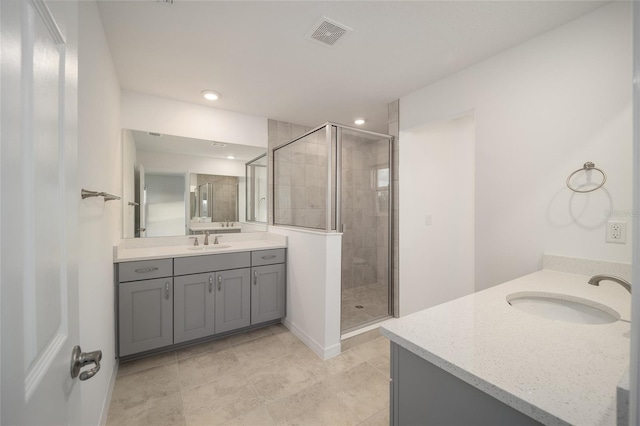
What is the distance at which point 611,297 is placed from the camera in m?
1.14

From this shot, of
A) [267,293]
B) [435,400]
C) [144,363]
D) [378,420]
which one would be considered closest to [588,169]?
[435,400]

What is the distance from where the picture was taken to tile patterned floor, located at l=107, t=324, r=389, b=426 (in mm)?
1565

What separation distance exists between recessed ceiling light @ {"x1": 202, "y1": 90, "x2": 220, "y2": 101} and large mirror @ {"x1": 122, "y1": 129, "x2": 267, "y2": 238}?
0.46m

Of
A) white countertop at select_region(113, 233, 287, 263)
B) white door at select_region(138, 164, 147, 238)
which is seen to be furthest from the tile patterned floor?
white door at select_region(138, 164, 147, 238)

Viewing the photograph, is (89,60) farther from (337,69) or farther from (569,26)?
(569,26)

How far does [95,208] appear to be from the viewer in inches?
52.9

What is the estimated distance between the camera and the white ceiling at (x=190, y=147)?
2.55m

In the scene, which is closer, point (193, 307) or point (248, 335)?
point (193, 307)

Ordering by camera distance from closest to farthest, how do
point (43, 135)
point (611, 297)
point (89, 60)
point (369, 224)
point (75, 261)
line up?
point (43, 135)
point (75, 261)
point (611, 297)
point (89, 60)
point (369, 224)

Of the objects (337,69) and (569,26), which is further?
(337,69)

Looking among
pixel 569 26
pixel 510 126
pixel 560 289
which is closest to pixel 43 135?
pixel 560 289

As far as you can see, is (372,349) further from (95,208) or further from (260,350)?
(95,208)

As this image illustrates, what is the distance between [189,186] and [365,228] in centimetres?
196

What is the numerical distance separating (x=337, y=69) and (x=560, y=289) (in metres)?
2.04
